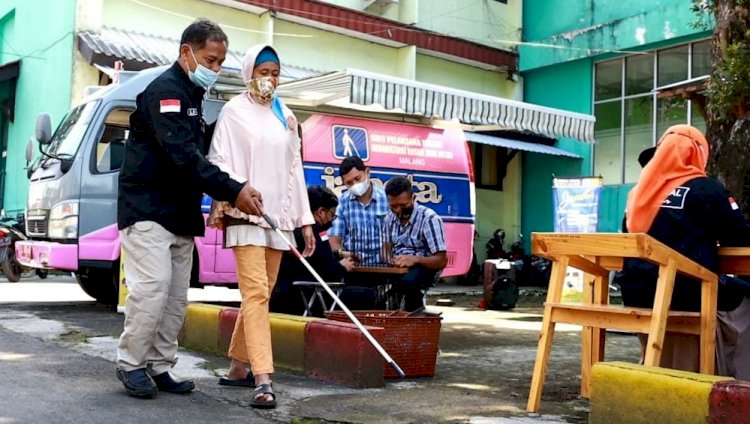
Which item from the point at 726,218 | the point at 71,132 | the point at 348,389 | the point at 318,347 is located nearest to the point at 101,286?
the point at 71,132

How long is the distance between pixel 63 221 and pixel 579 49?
38.0ft

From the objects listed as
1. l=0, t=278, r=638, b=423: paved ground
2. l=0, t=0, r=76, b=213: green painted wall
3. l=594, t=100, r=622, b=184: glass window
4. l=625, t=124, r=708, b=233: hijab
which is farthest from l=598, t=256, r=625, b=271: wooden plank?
l=594, t=100, r=622, b=184: glass window

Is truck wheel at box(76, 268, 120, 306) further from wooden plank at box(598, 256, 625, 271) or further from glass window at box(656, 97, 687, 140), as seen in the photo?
glass window at box(656, 97, 687, 140)

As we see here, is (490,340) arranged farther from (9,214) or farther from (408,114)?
(9,214)

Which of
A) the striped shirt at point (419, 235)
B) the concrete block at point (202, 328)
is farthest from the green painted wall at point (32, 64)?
the striped shirt at point (419, 235)

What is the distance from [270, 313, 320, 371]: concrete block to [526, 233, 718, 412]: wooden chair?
154 cm

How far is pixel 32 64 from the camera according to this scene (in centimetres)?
1509

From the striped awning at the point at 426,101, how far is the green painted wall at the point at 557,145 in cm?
418

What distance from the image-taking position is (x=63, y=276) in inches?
583

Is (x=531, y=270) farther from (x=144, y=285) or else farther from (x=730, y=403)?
(x=730, y=403)

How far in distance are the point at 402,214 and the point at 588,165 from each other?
1154 cm

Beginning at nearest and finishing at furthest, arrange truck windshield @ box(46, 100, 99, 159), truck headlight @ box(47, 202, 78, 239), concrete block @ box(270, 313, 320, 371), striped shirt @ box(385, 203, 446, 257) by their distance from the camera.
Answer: concrete block @ box(270, 313, 320, 371), striped shirt @ box(385, 203, 446, 257), truck headlight @ box(47, 202, 78, 239), truck windshield @ box(46, 100, 99, 159)

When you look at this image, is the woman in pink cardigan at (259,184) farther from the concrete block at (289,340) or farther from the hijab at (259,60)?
the concrete block at (289,340)

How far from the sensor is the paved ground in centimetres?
407
